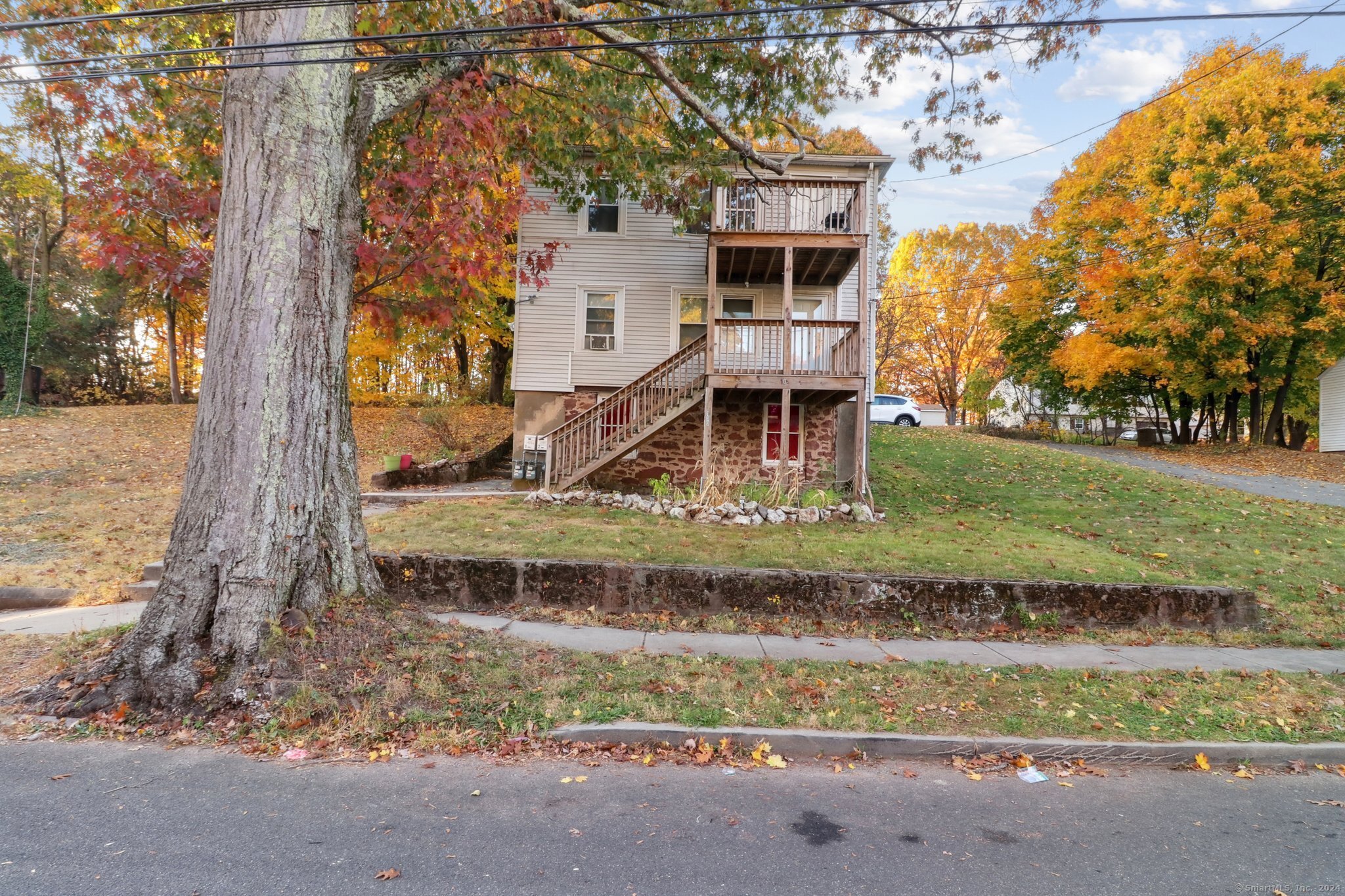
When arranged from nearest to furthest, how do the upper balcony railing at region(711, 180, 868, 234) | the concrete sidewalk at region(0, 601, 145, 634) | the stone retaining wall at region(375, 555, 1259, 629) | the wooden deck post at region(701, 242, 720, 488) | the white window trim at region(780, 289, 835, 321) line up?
1. the concrete sidewalk at region(0, 601, 145, 634)
2. the stone retaining wall at region(375, 555, 1259, 629)
3. the wooden deck post at region(701, 242, 720, 488)
4. the upper balcony railing at region(711, 180, 868, 234)
5. the white window trim at region(780, 289, 835, 321)

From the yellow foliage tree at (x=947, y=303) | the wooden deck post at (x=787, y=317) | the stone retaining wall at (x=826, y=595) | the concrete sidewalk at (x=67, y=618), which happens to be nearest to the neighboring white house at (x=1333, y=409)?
the yellow foliage tree at (x=947, y=303)

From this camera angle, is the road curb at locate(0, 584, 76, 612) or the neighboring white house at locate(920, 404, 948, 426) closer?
the road curb at locate(0, 584, 76, 612)

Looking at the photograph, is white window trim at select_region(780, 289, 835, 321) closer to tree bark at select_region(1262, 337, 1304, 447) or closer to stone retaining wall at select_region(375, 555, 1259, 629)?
stone retaining wall at select_region(375, 555, 1259, 629)

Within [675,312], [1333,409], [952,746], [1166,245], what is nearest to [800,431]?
[675,312]

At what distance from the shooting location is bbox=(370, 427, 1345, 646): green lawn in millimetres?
7844

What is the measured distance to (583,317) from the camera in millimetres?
15125

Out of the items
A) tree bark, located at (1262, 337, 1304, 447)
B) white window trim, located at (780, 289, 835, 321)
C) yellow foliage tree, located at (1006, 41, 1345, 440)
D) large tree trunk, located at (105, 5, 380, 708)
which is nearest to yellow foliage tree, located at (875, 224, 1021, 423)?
yellow foliage tree, located at (1006, 41, 1345, 440)

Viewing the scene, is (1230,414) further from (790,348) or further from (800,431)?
(790,348)

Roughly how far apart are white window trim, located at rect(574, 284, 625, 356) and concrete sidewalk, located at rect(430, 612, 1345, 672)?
924cm

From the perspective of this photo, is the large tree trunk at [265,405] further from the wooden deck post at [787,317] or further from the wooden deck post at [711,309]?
the wooden deck post at [787,317]

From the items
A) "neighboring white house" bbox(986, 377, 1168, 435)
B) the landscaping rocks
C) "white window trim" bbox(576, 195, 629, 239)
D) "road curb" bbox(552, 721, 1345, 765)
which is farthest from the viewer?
"neighboring white house" bbox(986, 377, 1168, 435)

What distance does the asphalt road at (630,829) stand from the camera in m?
2.88

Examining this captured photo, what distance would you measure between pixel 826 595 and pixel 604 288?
1010 centimetres

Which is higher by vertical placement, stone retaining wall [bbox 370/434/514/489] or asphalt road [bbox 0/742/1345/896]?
stone retaining wall [bbox 370/434/514/489]
